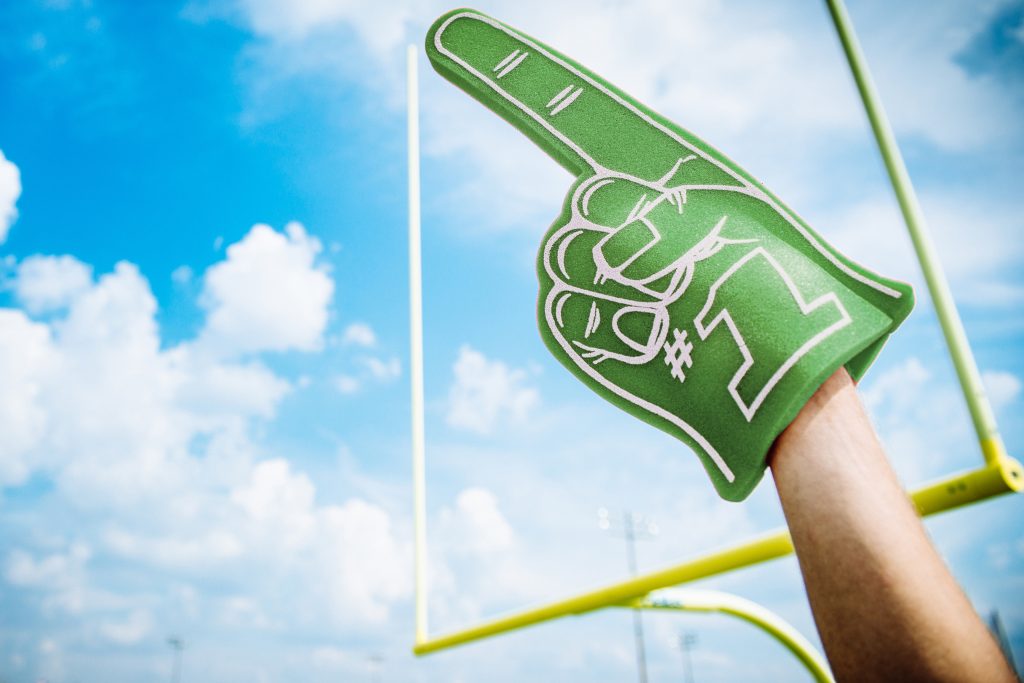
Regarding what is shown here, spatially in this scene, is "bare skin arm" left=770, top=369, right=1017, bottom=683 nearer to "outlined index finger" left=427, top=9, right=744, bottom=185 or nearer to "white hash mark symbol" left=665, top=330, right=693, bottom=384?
"white hash mark symbol" left=665, top=330, right=693, bottom=384

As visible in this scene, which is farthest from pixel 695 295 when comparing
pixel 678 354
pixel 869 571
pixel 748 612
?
pixel 748 612

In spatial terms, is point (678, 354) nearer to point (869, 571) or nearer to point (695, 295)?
point (695, 295)

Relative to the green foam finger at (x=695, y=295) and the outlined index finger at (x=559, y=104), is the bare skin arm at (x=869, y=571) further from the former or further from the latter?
the outlined index finger at (x=559, y=104)

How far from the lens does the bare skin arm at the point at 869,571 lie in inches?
10.9

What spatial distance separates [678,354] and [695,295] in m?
0.04

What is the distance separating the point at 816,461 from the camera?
34 cm

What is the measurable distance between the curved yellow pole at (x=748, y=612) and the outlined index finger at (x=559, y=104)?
3.90ft

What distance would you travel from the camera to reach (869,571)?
29 centimetres

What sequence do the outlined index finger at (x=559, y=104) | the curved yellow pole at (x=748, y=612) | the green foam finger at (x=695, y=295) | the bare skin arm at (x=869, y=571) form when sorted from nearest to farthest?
the bare skin arm at (x=869, y=571) < the green foam finger at (x=695, y=295) < the outlined index finger at (x=559, y=104) < the curved yellow pole at (x=748, y=612)

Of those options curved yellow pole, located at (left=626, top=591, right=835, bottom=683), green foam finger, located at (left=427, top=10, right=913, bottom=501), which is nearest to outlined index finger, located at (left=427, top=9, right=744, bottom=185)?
green foam finger, located at (left=427, top=10, right=913, bottom=501)

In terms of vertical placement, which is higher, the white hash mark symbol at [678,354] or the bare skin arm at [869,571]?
the white hash mark symbol at [678,354]

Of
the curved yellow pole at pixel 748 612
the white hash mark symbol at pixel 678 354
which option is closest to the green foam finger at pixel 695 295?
the white hash mark symbol at pixel 678 354

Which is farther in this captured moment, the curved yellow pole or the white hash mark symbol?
the curved yellow pole

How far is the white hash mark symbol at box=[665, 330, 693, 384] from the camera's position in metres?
0.42
